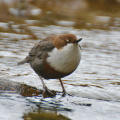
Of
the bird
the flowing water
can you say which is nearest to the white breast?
the bird

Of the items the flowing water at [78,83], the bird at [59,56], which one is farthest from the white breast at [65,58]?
the flowing water at [78,83]

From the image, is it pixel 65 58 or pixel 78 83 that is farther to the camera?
pixel 78 83

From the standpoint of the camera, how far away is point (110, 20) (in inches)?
474

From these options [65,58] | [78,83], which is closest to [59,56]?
[65,58]

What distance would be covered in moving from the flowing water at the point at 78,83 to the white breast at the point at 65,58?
0.50 metres

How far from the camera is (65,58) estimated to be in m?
4.12

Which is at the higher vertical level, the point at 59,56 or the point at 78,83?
the point at 59,56

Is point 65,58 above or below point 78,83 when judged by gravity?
above

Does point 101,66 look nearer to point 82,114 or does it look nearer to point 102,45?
point 102,45

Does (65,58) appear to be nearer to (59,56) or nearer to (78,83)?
(59,56)

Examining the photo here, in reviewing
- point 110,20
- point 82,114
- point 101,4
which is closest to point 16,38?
point 110,20

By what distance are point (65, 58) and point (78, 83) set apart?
1397 millimetres

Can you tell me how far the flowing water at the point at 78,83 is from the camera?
3912 mm

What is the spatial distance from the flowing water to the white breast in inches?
19.6
